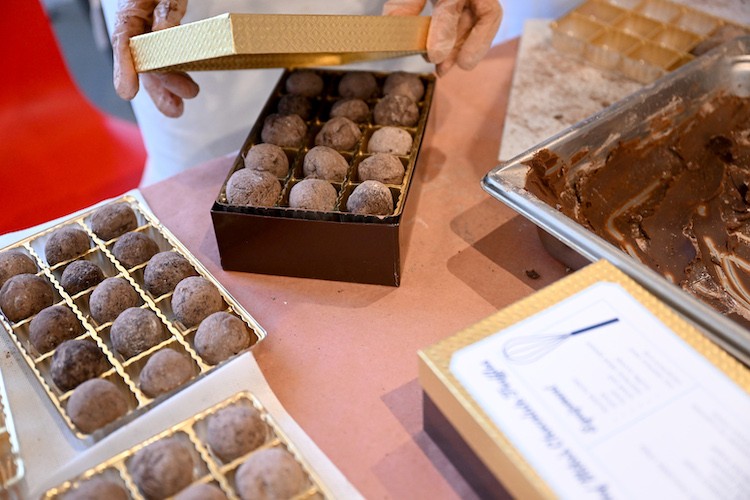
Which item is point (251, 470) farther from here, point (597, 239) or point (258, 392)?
point (597, 239)

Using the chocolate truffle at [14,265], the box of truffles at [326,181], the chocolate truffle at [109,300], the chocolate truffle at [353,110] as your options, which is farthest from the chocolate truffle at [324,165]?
the chocolate truffle at [14,265]

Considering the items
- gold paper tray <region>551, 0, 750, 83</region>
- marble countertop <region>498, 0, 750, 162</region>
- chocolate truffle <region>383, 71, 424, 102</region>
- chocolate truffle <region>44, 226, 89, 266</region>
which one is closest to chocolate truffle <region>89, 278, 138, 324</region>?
chocolate truffle <region>44, 226, 89, 266</region>

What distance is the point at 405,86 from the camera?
1.20m

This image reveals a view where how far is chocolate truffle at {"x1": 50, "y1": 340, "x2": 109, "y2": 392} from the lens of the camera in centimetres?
84

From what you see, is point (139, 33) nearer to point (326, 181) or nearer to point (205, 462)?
point (326, 181)

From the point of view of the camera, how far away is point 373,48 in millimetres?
1008

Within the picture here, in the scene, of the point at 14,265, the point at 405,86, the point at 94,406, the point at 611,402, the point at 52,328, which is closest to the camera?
the point at 611,402

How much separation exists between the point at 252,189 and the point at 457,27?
1.66ft

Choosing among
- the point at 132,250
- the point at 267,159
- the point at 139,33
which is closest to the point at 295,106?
the point at 267,159

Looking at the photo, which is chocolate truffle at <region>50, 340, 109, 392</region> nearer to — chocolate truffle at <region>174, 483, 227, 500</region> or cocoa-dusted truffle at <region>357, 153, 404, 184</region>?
chocolate truffle at <region>174, 483, 227, 500</region>

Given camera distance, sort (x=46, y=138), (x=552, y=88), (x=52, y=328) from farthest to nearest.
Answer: (x=46, y=138)
(x=552, y=88)
(x=52, y=328)

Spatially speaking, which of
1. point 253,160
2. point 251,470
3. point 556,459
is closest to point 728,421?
point 556,459

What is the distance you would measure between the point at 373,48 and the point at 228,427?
1.95 ft

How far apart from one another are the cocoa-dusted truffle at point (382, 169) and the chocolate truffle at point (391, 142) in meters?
0.04
